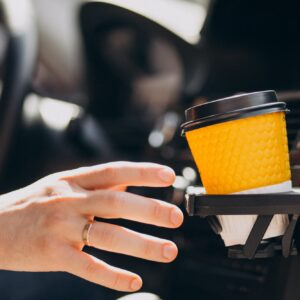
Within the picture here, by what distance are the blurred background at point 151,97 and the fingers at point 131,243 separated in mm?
272

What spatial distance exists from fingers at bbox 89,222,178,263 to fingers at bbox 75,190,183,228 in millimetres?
17

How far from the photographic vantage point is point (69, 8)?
3.09 metres

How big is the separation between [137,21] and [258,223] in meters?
1.11

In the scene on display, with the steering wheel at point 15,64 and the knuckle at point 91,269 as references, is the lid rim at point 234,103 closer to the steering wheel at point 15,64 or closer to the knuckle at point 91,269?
the knuckle at point 91,269

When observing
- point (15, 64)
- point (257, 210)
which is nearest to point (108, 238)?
point (257, 210)

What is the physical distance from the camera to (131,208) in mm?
603

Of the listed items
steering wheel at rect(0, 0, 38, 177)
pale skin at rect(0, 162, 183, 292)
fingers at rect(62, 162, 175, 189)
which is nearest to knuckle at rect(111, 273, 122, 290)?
pale skin at rect(0, 162, 183, 292)

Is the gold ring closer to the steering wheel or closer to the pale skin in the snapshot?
the pale skin

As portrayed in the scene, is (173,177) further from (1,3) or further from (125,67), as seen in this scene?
(125,67)

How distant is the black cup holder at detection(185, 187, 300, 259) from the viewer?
1.83 ft

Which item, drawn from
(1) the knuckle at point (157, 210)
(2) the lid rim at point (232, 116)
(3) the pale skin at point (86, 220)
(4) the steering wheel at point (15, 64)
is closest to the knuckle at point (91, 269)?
(3) the pale skin at point (86, 220)

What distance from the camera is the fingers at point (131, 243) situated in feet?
1.93

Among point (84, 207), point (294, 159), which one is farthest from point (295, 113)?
point (84, 207)

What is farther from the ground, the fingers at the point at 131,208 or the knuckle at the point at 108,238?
the fingers at the point at 131,208
